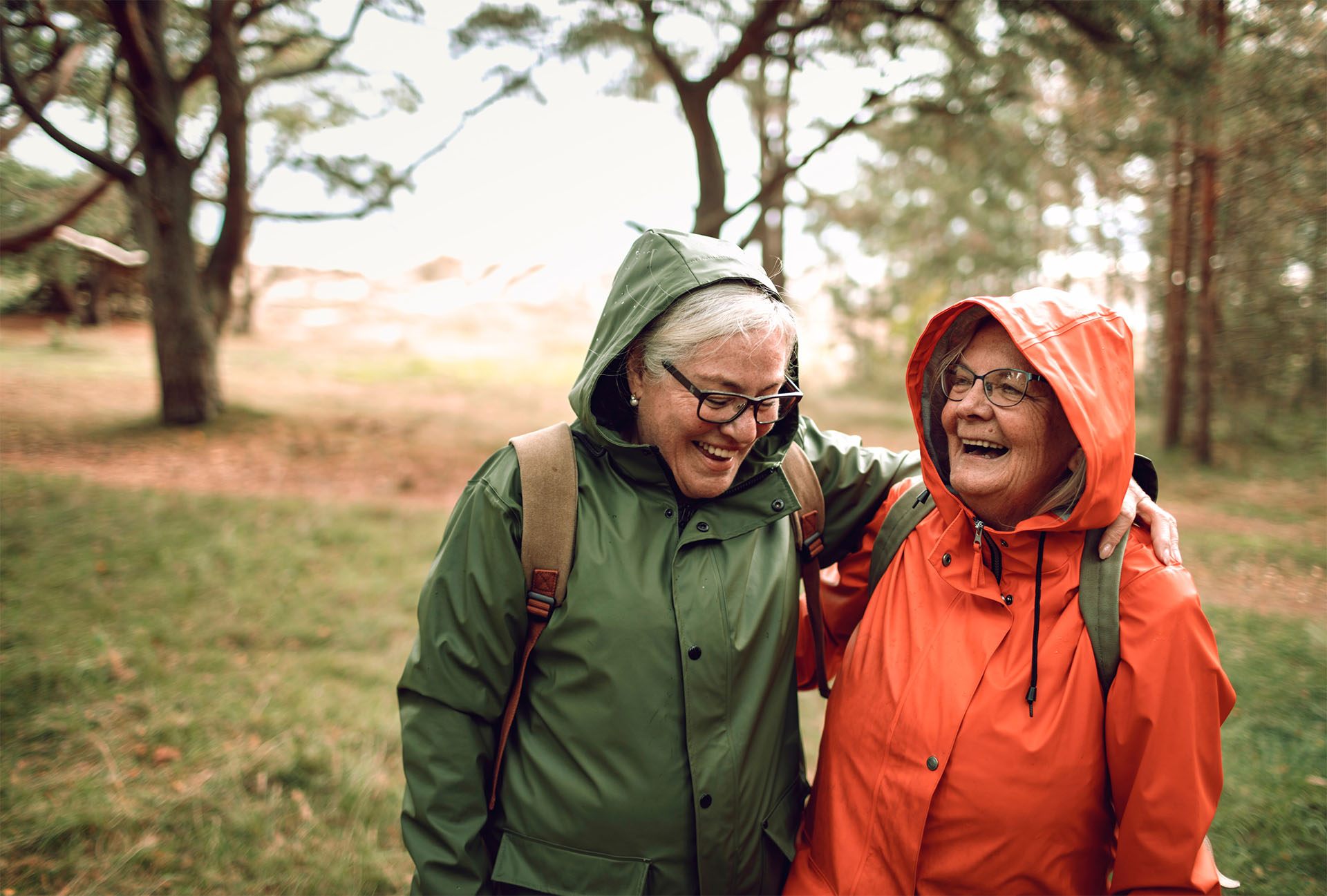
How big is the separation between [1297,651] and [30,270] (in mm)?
11468

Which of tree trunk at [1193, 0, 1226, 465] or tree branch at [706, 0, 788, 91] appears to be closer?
tree branch at [706, 0, 788, 91]

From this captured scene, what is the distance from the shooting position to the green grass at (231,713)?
2861 mm

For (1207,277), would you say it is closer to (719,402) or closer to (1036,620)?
(1036,620)

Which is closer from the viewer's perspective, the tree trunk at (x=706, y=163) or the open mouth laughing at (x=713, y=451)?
the open mouth laughing at (x=713, y=451)

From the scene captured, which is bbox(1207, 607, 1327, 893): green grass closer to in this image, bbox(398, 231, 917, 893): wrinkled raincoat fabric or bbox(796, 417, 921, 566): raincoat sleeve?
bbox(796, 417, 921, 566): raincoat sleeve

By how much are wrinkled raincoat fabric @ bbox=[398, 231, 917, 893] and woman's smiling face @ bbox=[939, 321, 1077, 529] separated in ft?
1.93

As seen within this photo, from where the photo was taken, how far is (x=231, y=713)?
3.90 metres

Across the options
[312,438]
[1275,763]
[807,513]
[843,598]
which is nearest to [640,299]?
[807,513]

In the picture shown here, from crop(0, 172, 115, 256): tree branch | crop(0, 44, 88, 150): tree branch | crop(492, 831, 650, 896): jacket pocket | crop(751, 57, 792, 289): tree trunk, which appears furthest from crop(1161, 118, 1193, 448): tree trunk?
crop(0, 172, 115, 256): tree branch

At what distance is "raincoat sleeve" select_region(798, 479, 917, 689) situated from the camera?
2246 millimetres

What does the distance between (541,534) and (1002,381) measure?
1.17 m

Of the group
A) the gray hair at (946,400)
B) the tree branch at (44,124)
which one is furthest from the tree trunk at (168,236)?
the gray hair at (946,400)

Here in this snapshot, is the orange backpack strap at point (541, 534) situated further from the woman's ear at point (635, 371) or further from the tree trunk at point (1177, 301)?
the tree trunk at point (1177, 301)

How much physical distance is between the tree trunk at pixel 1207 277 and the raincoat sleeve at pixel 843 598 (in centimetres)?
868
